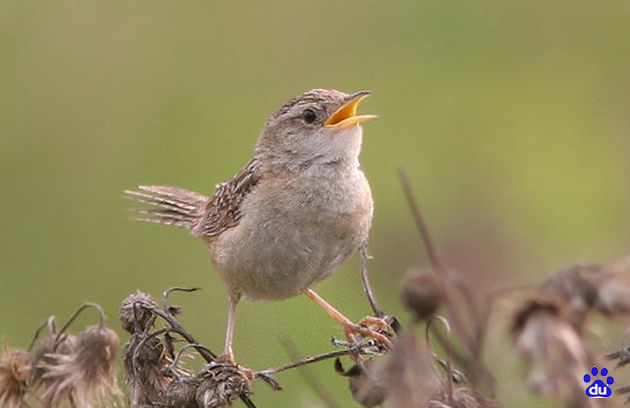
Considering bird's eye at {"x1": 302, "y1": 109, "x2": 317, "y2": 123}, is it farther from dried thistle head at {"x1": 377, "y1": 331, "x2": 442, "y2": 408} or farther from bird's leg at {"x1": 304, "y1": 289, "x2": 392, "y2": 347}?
dried thistle head at {"x1": 377, "y1": 331, "x2": 442, "y2": 408}

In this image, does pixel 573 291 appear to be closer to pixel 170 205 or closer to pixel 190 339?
pixel 190 339

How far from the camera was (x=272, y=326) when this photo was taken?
18.9 feet

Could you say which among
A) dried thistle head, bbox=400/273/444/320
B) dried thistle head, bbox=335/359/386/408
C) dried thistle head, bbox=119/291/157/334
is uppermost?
dried thistle head, bbox=119/291/157/334

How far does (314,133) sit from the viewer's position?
15.2 ft

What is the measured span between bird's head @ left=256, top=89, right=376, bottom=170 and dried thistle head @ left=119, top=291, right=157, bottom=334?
1542 mm

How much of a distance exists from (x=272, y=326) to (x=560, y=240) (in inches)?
107

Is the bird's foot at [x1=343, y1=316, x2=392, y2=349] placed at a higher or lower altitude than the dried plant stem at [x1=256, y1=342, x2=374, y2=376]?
higher

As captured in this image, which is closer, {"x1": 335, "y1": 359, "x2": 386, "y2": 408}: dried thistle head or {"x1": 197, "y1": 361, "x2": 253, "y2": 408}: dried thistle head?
{"x1": 335, "y1": 359, "x2": 386, "y2": 408}: dried thistle head

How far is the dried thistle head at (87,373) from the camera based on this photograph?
10.1 feet

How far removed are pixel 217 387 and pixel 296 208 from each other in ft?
4.79

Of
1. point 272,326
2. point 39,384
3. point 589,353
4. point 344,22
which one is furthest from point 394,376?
point 344,22

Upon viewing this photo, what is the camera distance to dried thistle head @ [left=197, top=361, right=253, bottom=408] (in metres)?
2.89

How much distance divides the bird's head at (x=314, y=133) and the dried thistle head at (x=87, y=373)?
1.52 meters

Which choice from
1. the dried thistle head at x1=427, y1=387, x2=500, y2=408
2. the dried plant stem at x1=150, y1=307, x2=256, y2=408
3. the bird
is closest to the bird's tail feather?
the bird
